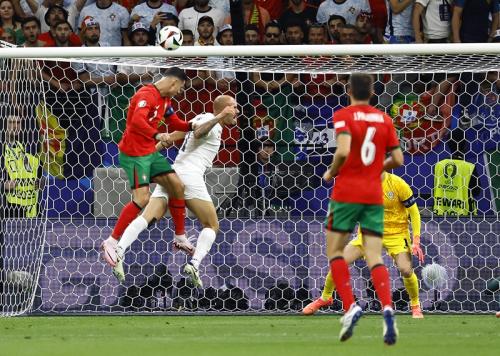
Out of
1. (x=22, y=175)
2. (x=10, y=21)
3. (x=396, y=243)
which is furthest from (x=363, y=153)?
(x=10, y=21)

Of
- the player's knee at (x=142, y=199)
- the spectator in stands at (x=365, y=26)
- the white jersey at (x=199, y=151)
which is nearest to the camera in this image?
the player's knee at (x=142, y=199)

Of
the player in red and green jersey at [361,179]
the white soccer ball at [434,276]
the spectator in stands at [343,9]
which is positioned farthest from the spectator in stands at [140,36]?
the player in red and green jersey at [361,179]

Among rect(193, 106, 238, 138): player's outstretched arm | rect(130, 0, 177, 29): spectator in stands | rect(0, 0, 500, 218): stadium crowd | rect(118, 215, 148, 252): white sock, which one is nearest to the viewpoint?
rect(193, 106, 238, 138): player's outstretched arm

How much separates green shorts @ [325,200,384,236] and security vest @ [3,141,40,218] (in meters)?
5.13

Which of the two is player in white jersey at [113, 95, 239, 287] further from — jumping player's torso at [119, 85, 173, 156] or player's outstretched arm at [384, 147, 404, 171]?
player's outstretched arm at [384, 147, 404, 171]

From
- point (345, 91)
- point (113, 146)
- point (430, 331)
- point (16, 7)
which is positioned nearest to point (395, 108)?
point (345, 91)

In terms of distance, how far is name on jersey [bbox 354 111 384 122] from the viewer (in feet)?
29.9

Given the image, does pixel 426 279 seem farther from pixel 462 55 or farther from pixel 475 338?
pixel 475 338

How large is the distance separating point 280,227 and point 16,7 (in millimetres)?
5702

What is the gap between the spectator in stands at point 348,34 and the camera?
1565 centimetres

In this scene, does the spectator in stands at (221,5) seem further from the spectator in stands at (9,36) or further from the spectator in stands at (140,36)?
the spectator in stands at (9,36)

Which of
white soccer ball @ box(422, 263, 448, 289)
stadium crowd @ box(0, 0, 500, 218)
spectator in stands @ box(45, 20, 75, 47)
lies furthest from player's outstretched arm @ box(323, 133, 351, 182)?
spectator in stands @ box(45, 20, 75, 47)

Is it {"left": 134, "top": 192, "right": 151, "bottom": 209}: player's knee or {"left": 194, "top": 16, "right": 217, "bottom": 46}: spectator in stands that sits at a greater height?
{"left": 194, "top": 16, "right": 217, "bottom": 46}: spectator in stands

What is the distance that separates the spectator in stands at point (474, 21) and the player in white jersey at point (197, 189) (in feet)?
14.0
